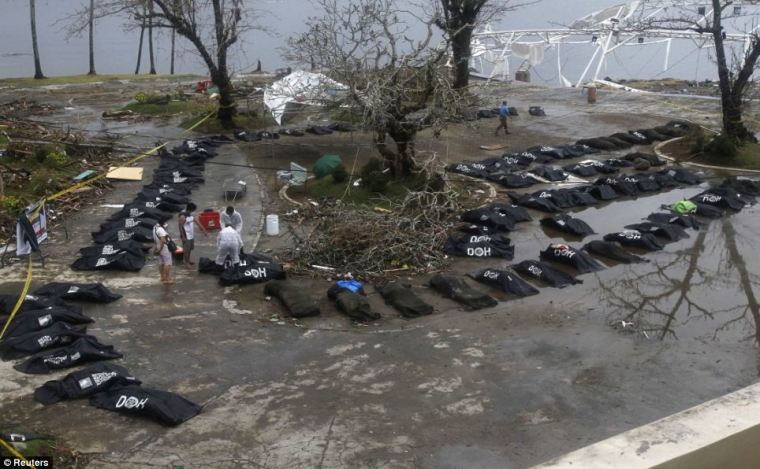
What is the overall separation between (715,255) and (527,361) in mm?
7328

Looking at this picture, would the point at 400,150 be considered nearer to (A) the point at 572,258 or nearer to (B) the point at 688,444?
(A) the point at 572,258

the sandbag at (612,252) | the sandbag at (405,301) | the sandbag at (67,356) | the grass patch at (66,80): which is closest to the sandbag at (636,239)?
the sandbag at (612,252)

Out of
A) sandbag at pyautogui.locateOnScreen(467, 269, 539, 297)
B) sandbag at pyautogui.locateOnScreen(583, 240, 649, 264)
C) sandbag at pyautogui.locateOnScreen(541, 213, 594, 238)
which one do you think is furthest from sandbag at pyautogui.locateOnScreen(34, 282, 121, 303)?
sandbag at pyautogui.locateOnScreen(541, 213, 594, 238)

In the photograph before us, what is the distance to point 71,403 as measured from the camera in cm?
991

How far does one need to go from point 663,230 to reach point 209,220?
1072 cm

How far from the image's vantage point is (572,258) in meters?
15.4

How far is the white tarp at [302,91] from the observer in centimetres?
2280

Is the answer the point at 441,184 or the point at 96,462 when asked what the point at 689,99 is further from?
the point at 96,462

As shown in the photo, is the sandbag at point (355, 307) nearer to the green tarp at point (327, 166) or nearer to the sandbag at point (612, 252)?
the sandbag at point (612, 252)

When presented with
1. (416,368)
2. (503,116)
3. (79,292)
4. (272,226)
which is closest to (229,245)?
(79,292)

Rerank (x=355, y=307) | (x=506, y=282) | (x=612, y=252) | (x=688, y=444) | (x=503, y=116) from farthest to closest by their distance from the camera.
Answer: (x=503, y=116) < (x=612, y=252) < (x=506, y=282) < (x=355, y=307) < (x=688, y=444)

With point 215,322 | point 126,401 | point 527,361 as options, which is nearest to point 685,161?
point 527,361

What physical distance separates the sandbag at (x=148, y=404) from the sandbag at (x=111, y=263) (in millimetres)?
5715

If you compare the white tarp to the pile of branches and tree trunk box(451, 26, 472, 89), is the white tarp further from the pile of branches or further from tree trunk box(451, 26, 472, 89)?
tree trunk box(451, 26, 472, 89)
